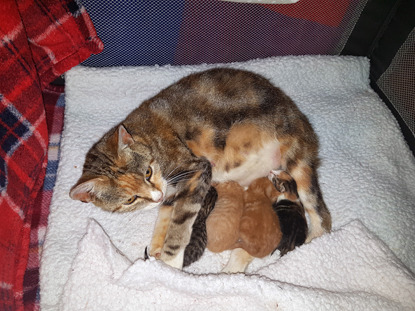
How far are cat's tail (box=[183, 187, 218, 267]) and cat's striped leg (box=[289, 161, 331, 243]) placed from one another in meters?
0.53

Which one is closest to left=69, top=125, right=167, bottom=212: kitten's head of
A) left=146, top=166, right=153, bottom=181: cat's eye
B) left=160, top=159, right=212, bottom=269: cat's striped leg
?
left=146, top=166, right=153, bottom=181: cat's eye

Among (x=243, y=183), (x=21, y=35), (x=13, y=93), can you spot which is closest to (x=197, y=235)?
(x=243, y=183)

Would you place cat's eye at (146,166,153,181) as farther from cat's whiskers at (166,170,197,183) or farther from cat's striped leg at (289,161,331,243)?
cat's striped leg at (289,161,331,243)

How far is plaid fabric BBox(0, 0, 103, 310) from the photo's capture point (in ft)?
5.27

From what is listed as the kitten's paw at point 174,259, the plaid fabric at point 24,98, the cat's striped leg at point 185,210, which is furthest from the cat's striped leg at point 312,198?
the plaid fabric at point 24,98

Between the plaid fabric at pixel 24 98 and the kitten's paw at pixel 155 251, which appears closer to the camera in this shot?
the plaid fabric at pixel 24 98

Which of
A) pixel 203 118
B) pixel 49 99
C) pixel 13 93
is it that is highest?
pixel 13 93

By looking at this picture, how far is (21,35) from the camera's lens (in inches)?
67.4

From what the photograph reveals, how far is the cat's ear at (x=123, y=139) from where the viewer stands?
5.03 feet

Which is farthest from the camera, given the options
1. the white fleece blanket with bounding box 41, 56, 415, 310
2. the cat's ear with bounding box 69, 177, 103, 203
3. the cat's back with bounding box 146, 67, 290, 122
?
the cat's back with bounding box 146, 67, 290, 122

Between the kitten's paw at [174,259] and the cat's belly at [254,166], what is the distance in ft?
1.74

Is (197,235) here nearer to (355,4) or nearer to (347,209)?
(347,209)

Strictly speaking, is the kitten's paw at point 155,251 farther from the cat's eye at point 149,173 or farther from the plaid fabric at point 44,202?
the plaid fabric at point 44,202

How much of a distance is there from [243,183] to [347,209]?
61 centimetres
